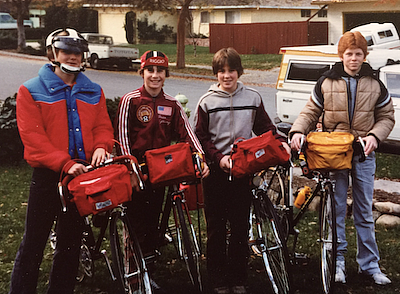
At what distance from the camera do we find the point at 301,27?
25.6 metres

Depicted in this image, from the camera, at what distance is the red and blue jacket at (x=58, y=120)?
3809 millimetres

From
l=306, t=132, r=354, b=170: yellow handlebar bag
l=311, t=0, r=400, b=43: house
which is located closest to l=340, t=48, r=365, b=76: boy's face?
l=306, t=132, r=354, b=170: yellow handlebar bag

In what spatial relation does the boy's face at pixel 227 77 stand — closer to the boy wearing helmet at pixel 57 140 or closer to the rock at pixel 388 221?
the boy wearing helmet at pixel 57 140

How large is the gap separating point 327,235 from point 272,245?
511 millimetres

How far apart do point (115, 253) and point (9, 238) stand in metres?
2.78

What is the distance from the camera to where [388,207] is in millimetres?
6574

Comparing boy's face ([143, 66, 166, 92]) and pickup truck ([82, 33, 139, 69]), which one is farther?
pickup truck ([82, 33, 139, 69])

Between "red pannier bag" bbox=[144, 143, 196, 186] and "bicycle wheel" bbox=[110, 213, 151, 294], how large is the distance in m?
0.42

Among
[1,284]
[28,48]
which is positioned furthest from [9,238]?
[28,48]

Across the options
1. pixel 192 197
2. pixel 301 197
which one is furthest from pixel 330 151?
pixel 192 197

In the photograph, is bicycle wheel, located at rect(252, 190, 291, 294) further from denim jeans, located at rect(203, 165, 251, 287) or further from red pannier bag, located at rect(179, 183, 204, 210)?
red pannier bag, located at rect(179, 183, 204, 210)

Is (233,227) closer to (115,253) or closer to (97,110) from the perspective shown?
(115,253)

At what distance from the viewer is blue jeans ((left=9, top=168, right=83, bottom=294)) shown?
398 centimetres

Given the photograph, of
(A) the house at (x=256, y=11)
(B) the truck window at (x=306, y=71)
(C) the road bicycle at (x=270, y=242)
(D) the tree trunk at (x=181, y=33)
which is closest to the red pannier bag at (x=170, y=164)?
(C) the road bicycle at (x=270, y=242)
